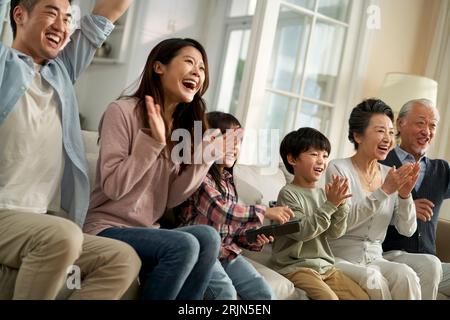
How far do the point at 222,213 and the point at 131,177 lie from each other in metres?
0.34

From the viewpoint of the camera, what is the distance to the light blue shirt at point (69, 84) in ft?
4.42

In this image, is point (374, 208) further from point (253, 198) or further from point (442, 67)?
point (442, 67)

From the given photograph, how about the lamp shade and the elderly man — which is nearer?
the elderly man

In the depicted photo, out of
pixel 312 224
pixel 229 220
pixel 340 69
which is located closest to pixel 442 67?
pixel 340 69

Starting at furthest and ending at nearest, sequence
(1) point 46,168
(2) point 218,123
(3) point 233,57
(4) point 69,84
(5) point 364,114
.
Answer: (3) point 233,57 → (5) point 364,114 → (2) point 218,123 → (4) point 69,84 → (1) point 46,168

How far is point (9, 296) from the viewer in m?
1.31

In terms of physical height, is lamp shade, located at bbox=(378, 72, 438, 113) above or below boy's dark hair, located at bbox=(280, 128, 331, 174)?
above

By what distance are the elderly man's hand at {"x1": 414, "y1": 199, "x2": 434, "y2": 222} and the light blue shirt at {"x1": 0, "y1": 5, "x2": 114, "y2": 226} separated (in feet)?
4.30

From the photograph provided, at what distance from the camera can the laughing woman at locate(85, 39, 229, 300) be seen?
139cm

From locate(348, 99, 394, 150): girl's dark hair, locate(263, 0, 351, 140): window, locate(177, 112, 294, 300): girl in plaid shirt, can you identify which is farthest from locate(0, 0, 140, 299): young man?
locate(263, 0, 351, 140): window

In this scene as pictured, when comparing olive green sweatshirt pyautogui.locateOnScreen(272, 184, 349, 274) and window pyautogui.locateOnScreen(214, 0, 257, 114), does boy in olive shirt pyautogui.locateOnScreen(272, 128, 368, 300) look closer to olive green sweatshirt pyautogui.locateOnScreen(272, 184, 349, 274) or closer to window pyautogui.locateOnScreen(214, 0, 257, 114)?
olive green sweatshirt pyautogui.locateOnScreen(272, 184, 349, 274)

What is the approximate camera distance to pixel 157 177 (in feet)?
5.16

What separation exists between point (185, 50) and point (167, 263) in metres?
0.64

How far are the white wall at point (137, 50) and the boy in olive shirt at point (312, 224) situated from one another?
2689mm
